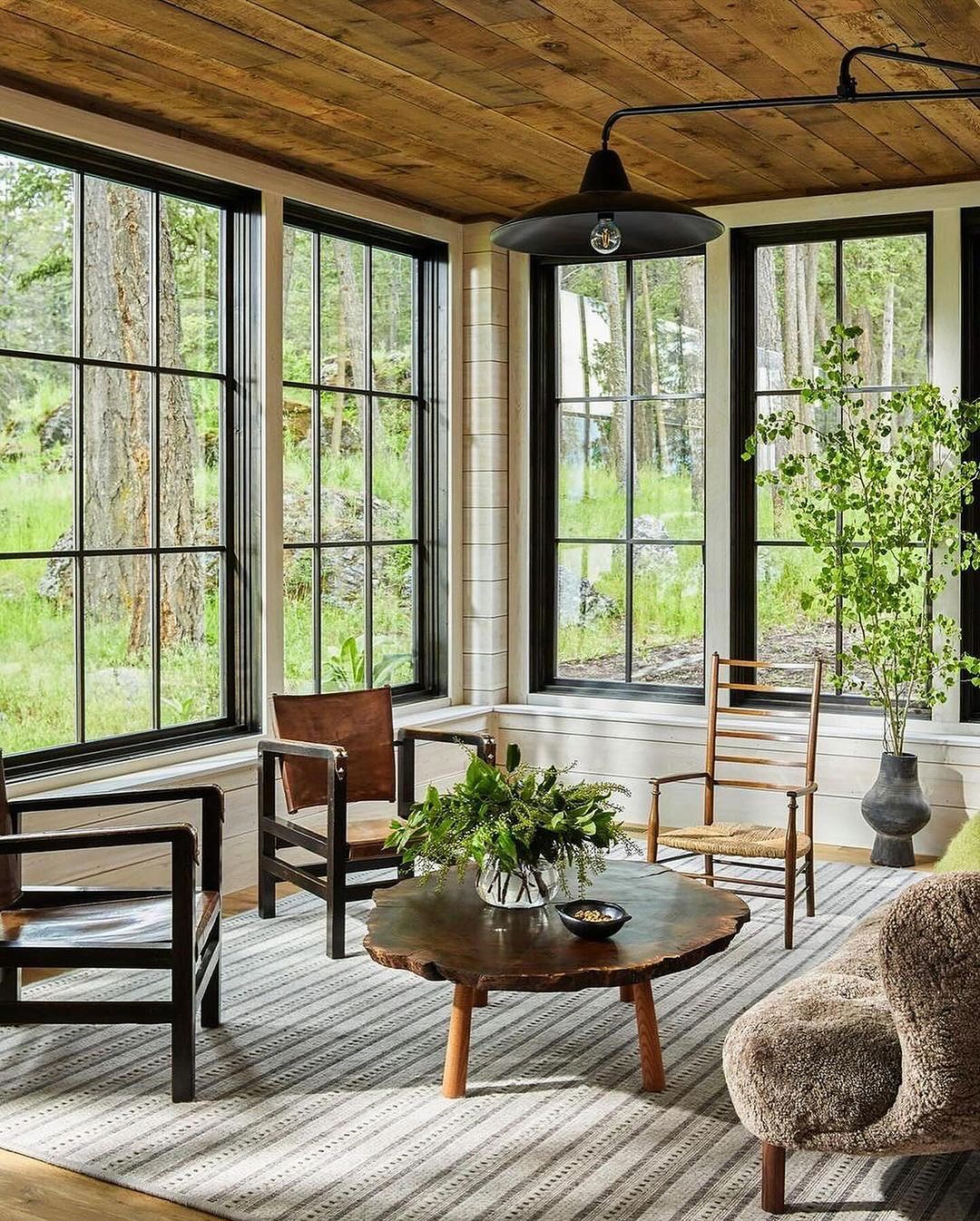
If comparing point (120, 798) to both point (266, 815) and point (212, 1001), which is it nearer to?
point (212, 1001)

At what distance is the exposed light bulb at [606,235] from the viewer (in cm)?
313

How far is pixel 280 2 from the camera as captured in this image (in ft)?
12.1

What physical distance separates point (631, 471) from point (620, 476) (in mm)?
64

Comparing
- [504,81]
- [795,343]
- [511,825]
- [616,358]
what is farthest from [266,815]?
[795,343]

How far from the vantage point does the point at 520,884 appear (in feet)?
12.0

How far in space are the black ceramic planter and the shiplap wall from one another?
77.7 inches

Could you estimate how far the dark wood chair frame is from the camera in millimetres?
4551

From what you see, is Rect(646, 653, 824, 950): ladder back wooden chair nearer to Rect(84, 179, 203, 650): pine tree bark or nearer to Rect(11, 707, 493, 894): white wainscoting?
Rect(11, 707, 493, 894): white wainscoting

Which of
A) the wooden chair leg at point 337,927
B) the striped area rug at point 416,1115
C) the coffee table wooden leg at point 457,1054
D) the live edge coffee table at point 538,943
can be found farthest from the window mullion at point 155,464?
the coffee table wooden leg at point 457,1054

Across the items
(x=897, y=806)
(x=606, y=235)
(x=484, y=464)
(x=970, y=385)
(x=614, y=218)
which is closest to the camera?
(x=606, y=235)

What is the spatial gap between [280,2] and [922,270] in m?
3.38

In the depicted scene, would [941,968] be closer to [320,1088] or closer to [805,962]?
[320,1088]

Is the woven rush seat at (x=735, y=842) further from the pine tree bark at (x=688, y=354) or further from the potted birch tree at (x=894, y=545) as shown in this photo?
the pine tree bark at (x=688, y=354)

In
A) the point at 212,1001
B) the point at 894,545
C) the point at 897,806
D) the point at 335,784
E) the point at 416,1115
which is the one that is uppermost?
the point at 894,545
